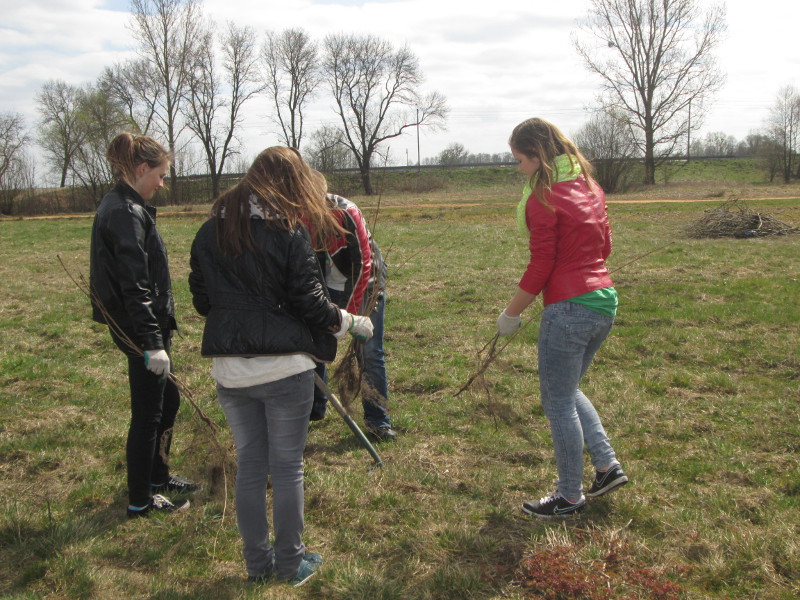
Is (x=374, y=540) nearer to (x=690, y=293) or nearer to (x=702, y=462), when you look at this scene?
(x=702, y=462)

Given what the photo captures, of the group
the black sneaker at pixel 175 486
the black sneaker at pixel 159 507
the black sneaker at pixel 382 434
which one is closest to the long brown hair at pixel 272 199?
the black sneaker at pixel 159 507

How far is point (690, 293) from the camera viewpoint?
9508 mm

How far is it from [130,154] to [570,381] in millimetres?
2624

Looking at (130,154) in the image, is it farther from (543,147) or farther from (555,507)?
(555,507)

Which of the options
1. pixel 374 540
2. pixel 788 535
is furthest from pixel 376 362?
pixel 788 535

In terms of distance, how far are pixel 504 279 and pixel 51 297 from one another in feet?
24.6

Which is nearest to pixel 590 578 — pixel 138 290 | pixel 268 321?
pixel 268 321

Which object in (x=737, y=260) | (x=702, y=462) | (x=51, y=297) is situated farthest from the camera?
(x=737, y=260)

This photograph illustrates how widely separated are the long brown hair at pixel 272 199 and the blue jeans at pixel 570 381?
1.32 metres

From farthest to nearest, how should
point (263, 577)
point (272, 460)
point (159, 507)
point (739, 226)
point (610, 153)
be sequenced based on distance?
point (610, 153), point (739, 226), point (159, 507), point (263, 577), point (272, 460)

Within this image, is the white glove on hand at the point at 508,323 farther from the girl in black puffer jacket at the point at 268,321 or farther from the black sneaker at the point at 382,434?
the black sneaker at the point at 382,434

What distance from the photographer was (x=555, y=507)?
11.8 feet

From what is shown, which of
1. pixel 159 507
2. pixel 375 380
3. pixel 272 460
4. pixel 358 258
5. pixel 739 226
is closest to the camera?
pixel 272 460

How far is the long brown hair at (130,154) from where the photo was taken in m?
3.53
